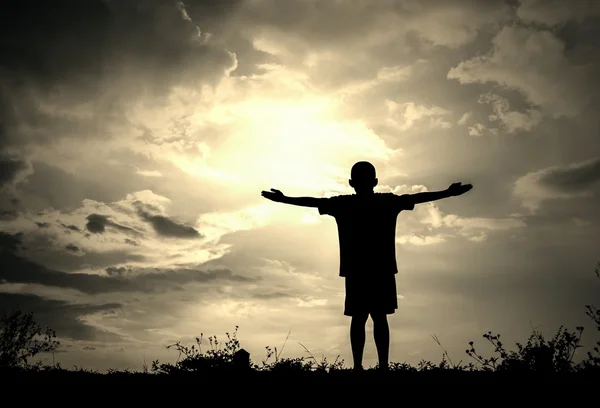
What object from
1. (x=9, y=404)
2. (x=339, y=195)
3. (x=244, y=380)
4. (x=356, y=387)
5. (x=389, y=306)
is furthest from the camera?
(x=339, y=195)

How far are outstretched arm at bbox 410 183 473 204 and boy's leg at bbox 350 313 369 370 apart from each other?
6.63 feet

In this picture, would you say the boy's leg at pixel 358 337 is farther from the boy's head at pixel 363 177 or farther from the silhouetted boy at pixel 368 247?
the boy's head at pixel 363 177

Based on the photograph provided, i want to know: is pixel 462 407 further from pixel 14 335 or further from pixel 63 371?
pixel 14 335

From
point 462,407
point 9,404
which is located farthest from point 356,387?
point 9,404

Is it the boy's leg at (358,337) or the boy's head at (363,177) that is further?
the boy's head at (363,177)

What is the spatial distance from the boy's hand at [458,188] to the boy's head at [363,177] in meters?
1.29

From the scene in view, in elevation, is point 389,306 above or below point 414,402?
above

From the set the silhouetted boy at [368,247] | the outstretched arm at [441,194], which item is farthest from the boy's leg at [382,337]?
the outstretched arm at [441,194]

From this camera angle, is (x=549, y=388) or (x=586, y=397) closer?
(x=586, y=397)

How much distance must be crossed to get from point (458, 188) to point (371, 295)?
7.63ft

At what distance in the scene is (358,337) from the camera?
803 cm

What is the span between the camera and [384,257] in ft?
27.4

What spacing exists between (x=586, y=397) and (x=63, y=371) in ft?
29.1

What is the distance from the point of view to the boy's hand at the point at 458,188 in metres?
8.82
